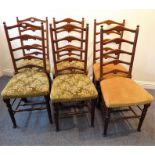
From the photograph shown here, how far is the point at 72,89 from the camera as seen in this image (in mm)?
1604

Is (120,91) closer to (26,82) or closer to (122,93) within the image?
(122,93)

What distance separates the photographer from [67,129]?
1807mm

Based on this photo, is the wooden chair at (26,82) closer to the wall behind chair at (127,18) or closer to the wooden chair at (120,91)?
the wall behind chair at (127,18)

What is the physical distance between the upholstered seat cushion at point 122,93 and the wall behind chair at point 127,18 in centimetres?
74

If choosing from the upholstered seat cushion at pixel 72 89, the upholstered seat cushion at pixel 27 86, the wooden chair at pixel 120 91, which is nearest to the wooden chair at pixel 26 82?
the upholstered seat cushion at pixel 27 86

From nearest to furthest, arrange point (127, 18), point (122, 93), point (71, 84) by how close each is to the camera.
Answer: point (122, 93) < point (71, 84) < point (127, 18)

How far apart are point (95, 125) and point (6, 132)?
0.98m

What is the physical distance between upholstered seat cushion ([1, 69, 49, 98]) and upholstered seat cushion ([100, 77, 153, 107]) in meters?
0.61

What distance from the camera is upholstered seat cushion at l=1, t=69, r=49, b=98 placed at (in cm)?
159

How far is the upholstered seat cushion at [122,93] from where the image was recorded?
1491 mm

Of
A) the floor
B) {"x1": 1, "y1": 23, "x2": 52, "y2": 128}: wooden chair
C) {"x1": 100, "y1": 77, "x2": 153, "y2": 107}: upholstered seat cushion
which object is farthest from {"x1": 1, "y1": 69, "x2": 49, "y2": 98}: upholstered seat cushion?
{"x1": 100, "y1": 77, "x2": 153, "y2": 107}: upholstered seat cushion

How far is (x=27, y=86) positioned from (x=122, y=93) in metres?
0.94

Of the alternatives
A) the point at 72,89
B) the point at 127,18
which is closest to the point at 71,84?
the point at 72,89
